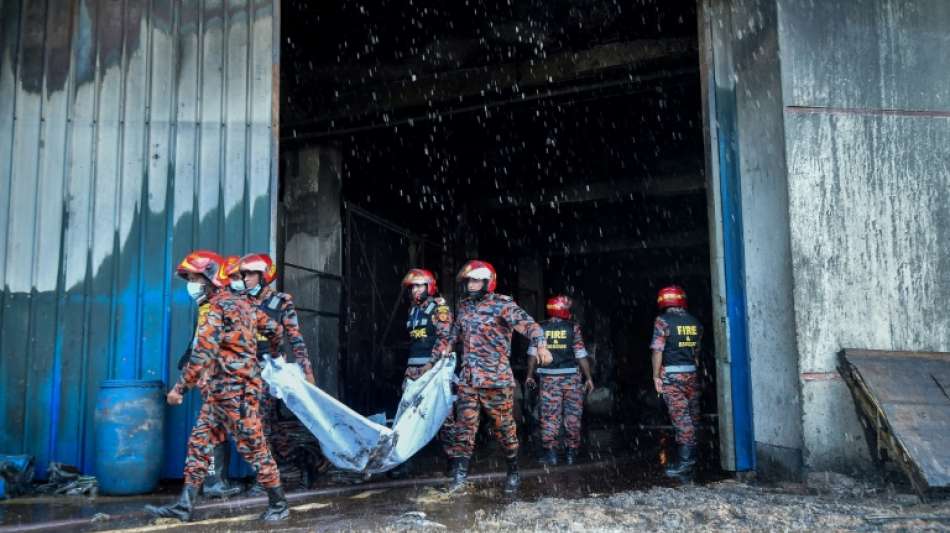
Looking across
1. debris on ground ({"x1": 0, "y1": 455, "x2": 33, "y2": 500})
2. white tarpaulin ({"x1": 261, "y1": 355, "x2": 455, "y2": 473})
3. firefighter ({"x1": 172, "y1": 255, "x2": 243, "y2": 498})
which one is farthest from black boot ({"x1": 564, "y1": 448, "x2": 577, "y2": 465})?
debris on ground ({"x1": 0, "y1": 455, "x2": 33, "y2": 500})

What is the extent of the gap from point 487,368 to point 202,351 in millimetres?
Answer: 2427

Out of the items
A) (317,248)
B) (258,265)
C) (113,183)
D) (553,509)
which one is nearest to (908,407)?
(553,509)

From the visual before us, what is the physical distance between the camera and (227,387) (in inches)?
219

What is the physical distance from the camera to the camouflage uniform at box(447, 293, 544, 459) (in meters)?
6.81

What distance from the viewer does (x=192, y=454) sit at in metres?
5.52

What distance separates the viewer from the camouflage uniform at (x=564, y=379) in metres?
9.45

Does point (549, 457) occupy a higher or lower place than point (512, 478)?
lower

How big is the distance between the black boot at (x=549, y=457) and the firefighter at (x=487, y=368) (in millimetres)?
1963

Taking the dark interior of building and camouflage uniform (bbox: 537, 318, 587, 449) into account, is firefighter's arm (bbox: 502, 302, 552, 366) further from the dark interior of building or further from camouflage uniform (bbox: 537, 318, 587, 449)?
the dark interior of building

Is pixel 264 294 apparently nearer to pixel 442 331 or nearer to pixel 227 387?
pixel 227 387

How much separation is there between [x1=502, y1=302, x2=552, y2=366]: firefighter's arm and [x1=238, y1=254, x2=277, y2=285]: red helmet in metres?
2.00

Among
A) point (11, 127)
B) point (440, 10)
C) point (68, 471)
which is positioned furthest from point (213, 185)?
point (440, 10)

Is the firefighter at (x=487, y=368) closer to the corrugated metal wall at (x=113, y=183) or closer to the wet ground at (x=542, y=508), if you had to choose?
the wet ground at (x=542, y=508)

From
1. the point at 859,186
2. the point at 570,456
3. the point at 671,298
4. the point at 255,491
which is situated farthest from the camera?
the point at 570,456
